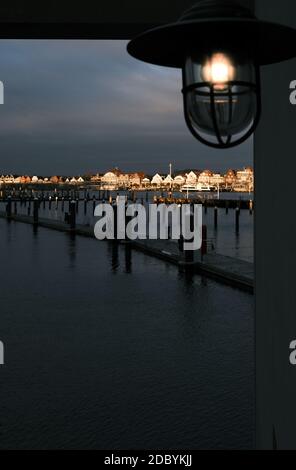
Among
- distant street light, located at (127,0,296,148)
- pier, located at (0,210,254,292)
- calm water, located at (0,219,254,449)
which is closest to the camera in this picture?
distant street light, located at (127,0,296,148)

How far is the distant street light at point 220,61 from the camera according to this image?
79.3 inches

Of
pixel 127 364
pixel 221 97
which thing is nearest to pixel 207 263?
pixel 127 364

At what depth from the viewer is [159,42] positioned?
2.13m

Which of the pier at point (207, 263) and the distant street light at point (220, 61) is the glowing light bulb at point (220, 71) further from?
the pier at point (207, 263)

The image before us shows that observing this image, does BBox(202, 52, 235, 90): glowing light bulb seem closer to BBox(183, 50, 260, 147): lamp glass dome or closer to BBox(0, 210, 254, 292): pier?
BBox(183, 50, 260, 147): lamp glass dome

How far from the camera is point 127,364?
11688mm

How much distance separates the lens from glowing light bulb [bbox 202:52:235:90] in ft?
6.65

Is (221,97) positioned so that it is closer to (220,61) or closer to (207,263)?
(220,61)

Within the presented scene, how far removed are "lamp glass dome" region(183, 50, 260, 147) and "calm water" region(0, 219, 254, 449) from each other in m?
6.49

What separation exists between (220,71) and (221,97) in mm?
90

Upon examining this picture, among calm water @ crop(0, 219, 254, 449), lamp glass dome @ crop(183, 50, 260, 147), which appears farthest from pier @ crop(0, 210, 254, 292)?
lamp glass dome @ crop(183, 50, 260, 147)

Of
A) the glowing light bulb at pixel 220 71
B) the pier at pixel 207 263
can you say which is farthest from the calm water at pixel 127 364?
the glowing light bulb at pixel 220 71
